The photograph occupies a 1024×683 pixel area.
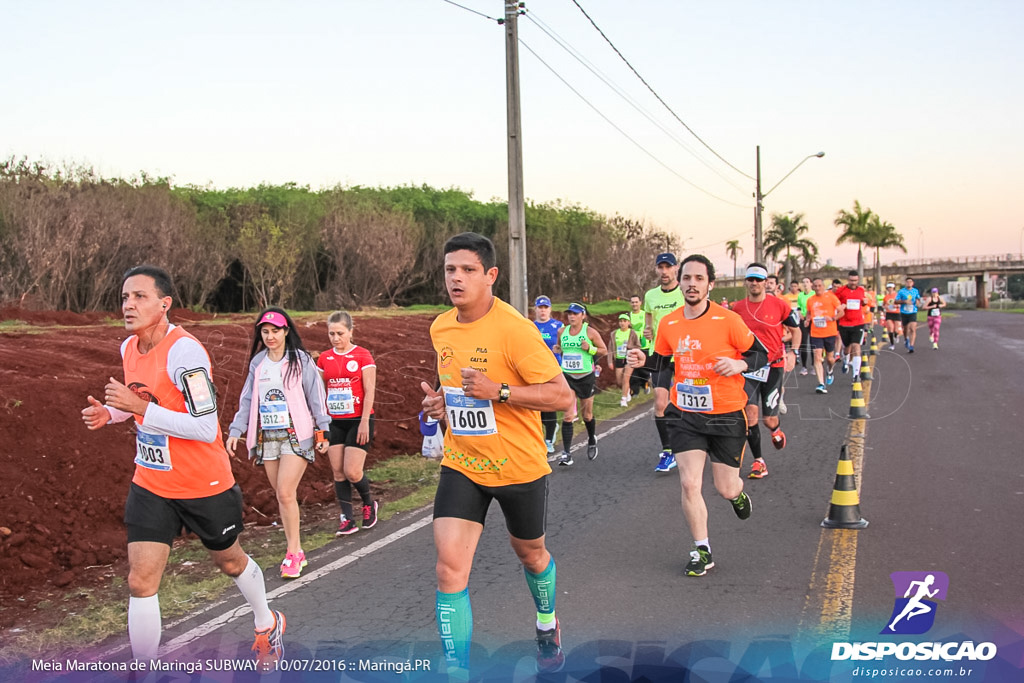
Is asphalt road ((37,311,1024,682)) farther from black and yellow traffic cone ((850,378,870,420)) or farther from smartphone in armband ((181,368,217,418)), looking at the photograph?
black and yellow traffic cone ((850,378,870,420))

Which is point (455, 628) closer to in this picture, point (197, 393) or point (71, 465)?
point (197, 393)

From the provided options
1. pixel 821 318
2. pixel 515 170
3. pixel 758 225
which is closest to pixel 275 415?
pixel 515 170

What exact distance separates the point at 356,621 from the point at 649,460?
5780 mm

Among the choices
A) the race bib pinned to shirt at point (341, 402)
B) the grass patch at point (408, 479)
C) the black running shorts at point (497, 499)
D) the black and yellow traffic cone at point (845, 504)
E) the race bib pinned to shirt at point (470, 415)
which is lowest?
the grass patch at point (408, 479)

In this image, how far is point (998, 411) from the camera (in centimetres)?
1330

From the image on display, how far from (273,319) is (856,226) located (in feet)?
263

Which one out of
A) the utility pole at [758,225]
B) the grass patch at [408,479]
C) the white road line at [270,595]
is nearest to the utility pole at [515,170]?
the grass patch at [408,479]

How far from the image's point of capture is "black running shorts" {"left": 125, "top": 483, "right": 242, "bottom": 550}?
422cm

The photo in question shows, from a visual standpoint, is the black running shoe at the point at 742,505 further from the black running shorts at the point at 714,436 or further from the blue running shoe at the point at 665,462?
the blue running shoe at the point at 665,462

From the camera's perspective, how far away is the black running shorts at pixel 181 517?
4.22 meters

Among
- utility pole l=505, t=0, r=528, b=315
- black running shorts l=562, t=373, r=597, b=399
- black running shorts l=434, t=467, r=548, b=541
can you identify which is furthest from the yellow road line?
utility pole l=505, t=0, r=528, b=315

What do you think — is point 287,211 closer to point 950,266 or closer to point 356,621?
point 356,621

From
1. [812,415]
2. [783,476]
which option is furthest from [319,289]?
[783,476]

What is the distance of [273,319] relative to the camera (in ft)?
20.2
